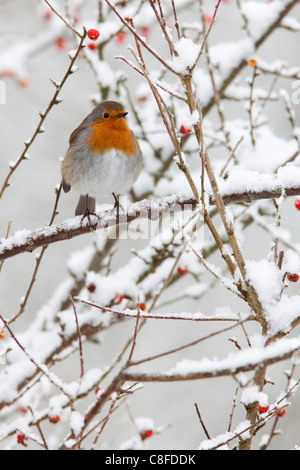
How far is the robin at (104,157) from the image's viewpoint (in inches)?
135

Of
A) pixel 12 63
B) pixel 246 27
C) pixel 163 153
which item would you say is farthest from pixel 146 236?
pixel 12 63

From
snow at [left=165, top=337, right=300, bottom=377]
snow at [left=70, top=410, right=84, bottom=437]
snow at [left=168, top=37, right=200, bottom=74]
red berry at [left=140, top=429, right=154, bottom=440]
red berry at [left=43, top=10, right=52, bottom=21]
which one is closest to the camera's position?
snow at [left=165, top=337, right=300, bottom=377]

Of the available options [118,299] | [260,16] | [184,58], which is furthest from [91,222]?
[260,16]

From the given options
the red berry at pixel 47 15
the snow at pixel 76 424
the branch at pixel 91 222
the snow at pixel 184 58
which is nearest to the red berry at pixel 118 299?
the branch at pixel 91 222

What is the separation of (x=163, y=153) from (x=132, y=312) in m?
2.84

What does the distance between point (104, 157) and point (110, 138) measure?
129 millimetres

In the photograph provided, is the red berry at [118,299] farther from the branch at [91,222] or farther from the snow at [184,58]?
the snow at [184,58]

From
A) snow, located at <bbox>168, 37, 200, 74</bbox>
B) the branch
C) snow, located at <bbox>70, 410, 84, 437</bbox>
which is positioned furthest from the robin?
snow, located at <bbox>168, 37, 200, 74</bbox>

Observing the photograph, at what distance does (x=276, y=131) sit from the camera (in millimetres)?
7832

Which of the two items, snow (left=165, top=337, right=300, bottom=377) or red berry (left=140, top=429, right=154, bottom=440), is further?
red berry (left=140, top=429, right=154, bottom=440)

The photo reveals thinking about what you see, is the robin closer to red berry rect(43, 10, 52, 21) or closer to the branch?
the branch

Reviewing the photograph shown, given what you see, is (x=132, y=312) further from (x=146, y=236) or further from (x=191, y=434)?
(x=191, y=434)

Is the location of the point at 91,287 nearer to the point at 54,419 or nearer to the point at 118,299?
the point at 118,299

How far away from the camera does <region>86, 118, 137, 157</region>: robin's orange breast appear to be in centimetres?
342
